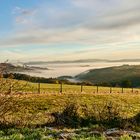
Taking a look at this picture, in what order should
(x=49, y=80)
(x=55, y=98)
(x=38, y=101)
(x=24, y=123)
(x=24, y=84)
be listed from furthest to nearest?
1. (x=49, y=80)
2. (x=55, y=98)
3. (x=38, y=101)
4. (x=24, y=84)
5. (x=24, y=123)

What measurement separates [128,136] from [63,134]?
2616 millimetres

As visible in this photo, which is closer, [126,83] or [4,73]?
[4,73]

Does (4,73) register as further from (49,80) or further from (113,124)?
(49,80)

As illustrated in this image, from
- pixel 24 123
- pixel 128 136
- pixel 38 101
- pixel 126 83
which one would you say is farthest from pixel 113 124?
pixel 126 83

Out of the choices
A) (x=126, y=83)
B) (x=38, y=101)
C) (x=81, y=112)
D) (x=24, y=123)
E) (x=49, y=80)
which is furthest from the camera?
(x=126, y=83)

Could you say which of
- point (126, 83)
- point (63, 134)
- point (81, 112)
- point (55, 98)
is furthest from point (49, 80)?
point (63, 134)

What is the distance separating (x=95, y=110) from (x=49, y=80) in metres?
79.3

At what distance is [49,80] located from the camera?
4222 inches

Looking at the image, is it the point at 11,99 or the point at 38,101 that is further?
the point at 38,101

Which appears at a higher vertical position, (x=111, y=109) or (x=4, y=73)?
(x=4, y=73)

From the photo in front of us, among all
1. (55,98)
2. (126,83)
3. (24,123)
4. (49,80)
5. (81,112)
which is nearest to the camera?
(24,123)

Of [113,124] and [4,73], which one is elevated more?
[4,73]

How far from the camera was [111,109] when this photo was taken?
1081 inches

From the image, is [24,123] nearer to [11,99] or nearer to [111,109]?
[11,99]
